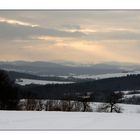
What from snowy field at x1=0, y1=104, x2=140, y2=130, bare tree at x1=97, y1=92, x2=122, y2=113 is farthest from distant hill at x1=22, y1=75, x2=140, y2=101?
snowy field at x1=0, y1=104, x2=140, y2=130

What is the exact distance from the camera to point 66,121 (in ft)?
33.7

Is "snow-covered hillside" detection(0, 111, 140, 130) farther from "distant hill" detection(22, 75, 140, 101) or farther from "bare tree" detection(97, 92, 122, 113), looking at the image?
"distant hill" detection(22, 75, 140, 101)

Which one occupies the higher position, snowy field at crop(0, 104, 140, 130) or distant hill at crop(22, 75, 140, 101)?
distant hill at crop(22, 75, 140, 101)

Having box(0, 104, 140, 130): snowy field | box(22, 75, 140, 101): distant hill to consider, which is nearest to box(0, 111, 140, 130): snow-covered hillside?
box(0, 104, 140, 130): snowy field

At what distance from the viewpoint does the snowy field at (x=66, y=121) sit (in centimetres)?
1028

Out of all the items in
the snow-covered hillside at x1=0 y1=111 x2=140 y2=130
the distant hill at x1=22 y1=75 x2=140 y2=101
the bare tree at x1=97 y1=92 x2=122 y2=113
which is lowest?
the snow-covered hillside at x1=0 y1=111 x2=140 y2=130

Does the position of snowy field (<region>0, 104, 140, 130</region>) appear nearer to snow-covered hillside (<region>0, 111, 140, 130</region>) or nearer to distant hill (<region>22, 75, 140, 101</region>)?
snow-covered hillside (<region>0, 111, 140, 130</region>)

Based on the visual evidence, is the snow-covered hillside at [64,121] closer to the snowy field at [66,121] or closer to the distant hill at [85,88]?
the snowy field at [66,121]

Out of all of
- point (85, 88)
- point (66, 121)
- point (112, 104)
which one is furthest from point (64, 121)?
point (112, 104)

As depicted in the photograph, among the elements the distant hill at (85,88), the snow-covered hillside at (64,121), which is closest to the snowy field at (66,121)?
the snow-covered hillside at (64,121)

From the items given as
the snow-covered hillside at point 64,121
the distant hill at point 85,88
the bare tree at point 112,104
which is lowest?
the snow-covered hillside at point 64,121

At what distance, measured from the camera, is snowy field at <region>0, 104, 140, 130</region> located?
1028 cm

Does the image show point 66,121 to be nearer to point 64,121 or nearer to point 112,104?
point 64,121

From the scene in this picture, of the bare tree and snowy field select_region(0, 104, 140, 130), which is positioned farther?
the bare tree
